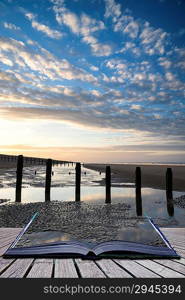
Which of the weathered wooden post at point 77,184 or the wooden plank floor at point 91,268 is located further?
the weathered wooden post at point 77,184

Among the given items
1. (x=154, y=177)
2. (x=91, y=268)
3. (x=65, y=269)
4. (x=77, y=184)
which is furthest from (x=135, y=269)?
(x=154, y=177)

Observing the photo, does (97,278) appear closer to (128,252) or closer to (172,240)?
(128,252)

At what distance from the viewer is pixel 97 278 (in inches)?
101

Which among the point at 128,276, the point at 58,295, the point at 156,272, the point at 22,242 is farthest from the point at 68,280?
the point at 22,242

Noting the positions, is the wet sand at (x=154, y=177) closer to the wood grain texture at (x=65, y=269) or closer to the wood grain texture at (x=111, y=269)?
the wood grain texture at (x=111, y=269)

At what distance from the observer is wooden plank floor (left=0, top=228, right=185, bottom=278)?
2.68 metres

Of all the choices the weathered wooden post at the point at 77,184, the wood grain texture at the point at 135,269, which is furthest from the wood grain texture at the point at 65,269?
the weathered wooden post at the point at 77,184

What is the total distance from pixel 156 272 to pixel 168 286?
1.09 feet

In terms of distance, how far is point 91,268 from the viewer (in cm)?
287

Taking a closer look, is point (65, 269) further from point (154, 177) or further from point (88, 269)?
point (154, 177)

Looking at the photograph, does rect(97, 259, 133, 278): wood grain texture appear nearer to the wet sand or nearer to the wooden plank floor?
the wooden plank floor

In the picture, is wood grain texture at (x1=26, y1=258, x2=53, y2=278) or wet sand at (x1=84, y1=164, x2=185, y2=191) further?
wet sand at (x1=84, y1=164, x2=185, y2=191)

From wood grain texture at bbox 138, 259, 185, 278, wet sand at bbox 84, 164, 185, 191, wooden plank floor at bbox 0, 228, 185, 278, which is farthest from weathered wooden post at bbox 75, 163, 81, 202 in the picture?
wood grain texture at bbox 138, 259, 185, 278

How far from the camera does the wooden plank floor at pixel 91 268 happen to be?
2.68 metres
